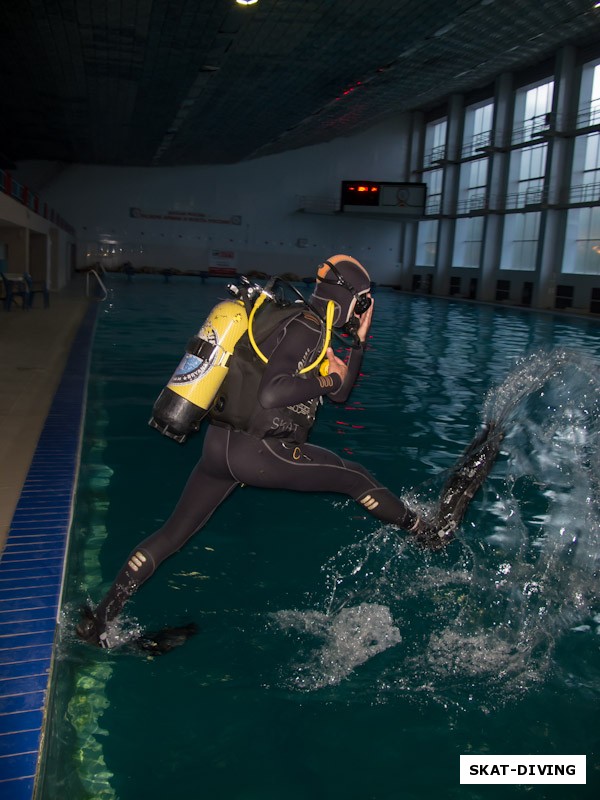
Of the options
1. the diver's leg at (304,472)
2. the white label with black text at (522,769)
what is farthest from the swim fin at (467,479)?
the white label with black text at (522,769)

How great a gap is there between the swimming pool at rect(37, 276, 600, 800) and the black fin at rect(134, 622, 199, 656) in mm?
67

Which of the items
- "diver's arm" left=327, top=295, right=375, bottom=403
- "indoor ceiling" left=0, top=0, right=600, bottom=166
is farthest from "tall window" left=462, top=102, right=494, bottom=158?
"diver's arm" left=327, top=295, right=375, bottom=403

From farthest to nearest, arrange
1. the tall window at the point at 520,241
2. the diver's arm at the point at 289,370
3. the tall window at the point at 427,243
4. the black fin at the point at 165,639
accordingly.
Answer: the tall window at the point at 427,243, the tall window at the point at 520,241, the black fin at the point at 165,639, the diver's arm at the point at 289,370

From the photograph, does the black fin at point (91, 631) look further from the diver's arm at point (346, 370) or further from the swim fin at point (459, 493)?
the swim fin at point (459, 493)

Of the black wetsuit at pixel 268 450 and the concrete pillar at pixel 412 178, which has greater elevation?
the concrete pillar at pixel 412 178

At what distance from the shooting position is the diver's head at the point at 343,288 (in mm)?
2898

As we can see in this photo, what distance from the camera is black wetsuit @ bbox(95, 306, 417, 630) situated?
2652 millimetres

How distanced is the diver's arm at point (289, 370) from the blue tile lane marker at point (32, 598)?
48.8 inches

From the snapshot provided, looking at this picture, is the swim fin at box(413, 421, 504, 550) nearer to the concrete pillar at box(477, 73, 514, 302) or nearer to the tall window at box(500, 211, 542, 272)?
the tall window at box(500, 211, 542, 272)

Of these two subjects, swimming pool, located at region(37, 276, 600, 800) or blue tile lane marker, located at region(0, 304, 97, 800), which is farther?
swimming pool, located at region(37, 276, 600, 800)

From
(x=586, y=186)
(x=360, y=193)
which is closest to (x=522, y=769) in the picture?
(x=586, y=186)

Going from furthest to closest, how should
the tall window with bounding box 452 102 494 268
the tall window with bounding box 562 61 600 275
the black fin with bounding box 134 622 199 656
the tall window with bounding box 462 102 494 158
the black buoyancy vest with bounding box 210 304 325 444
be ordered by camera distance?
1. the tall window with bounding box 452 102 494 268
2. the tall window with bounding box 462 102 494 158
3. the tall window with bounding box 562 61 600 275
4. the black fin with bounding box 134 622 199 656
5. the black buoyancy vest with bounding box 210 304 325 444

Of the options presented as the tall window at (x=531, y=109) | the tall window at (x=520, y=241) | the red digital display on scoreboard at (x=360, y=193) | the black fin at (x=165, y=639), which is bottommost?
the black fin at (x=165, y=639)

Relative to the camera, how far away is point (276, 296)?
9.50 ft
